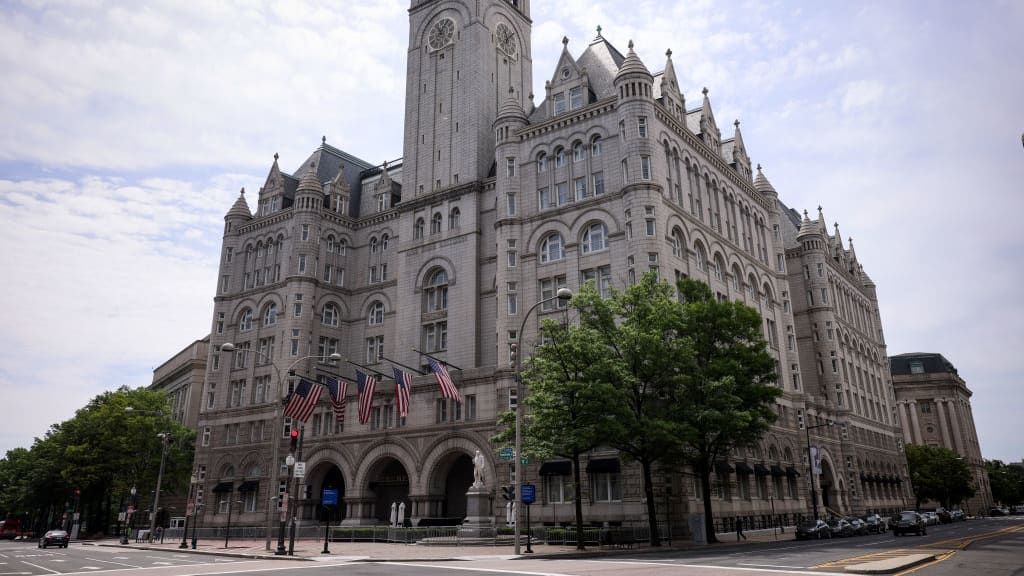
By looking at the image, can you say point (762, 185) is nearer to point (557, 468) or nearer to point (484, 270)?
point (484, 270)

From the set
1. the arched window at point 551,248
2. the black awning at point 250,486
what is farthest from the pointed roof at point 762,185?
the black awning at point 250,486

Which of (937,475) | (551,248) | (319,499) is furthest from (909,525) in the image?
(937,475)

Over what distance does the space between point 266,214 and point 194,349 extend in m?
33.6

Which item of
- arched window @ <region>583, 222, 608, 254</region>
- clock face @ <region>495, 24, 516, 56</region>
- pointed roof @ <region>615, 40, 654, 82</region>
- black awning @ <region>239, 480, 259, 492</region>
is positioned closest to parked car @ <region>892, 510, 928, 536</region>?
arched window @ <region>583, 222, 608, 254</region>

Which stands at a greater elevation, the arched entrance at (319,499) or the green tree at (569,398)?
the green tree at (569,398)

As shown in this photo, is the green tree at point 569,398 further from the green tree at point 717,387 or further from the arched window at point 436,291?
the arched window at point 436,291

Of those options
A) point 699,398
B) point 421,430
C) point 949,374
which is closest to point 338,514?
point 421,430

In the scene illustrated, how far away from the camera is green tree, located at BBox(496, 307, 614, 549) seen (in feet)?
117

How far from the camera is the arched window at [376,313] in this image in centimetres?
7144

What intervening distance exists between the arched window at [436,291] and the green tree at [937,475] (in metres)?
71.0

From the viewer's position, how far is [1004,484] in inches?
5423

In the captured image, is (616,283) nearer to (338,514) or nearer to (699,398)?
(699,398)

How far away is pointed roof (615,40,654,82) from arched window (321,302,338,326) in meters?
36.2

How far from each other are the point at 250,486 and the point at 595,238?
128ft
